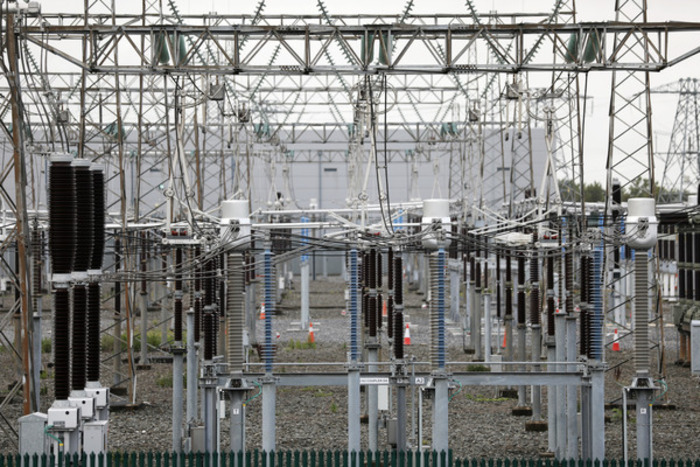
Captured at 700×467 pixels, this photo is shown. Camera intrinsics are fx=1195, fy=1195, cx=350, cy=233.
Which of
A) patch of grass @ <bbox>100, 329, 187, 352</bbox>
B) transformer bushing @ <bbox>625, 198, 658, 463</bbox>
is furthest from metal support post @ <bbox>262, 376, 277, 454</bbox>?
patch of grass @ <bbox>100, 329, 187, 352</bbox>

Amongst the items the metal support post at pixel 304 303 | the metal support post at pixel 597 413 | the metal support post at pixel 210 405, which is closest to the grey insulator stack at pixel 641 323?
the metal support post at pixel 597 413

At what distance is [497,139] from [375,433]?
A: 3952cm

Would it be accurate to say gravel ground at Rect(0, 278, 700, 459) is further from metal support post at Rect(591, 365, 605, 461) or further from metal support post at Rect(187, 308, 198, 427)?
metal support post at Rect(591, 365, 605, 461)

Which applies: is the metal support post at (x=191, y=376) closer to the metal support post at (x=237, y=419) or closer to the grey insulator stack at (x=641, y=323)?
the metal support post at (x=237, y=419)

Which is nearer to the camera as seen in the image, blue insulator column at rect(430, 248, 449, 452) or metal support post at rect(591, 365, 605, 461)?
blue insulator column at rect(430, 248, 449, 452)

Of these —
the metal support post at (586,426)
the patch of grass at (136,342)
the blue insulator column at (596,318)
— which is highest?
the blue insulator column at (596,318)

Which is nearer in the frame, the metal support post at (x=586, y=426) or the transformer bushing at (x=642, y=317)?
the transformer bushing at (x=642, y=317)

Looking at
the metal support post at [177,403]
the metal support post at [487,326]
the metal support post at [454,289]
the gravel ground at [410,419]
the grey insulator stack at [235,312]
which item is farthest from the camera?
the metal support post at [454,289]

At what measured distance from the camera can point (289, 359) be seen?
2786cm

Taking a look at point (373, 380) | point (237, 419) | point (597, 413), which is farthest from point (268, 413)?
point (597, 413)

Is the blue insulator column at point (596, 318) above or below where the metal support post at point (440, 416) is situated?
above

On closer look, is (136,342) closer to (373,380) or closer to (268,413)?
(373,380)

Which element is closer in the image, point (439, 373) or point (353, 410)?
point (439, 373)

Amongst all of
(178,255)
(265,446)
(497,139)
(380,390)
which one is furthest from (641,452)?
(497,139)
